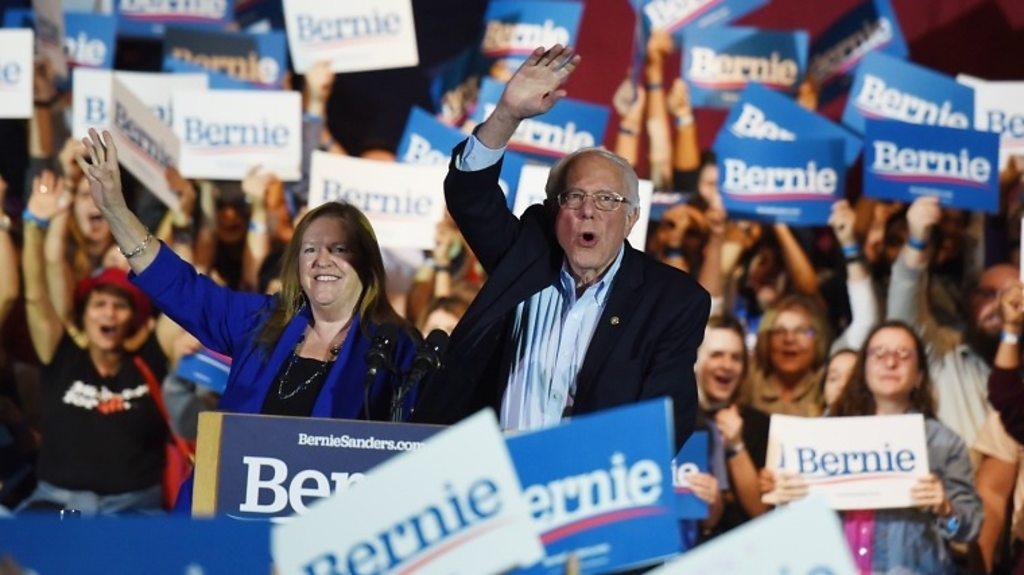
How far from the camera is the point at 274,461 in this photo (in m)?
2.69

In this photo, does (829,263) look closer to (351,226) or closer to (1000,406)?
(1000,406)

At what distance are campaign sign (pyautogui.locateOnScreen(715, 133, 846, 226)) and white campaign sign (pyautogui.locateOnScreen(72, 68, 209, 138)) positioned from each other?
7.78 ft

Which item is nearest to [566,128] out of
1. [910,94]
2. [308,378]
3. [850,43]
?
[910,94]

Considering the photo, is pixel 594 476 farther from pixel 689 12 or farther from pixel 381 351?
pixel 689 12

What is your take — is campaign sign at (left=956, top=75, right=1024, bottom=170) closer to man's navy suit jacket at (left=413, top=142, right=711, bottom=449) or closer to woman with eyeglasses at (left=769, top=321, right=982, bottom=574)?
woman with eyeglasses at (left=769, top=321, right=982, bottom=574)

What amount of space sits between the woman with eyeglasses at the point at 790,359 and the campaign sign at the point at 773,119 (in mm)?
872

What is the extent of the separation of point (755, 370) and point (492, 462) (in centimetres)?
415

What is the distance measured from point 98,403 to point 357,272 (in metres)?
2.70

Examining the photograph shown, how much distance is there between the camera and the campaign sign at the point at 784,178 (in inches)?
250

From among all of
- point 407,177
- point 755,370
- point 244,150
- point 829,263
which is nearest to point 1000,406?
point 755,370

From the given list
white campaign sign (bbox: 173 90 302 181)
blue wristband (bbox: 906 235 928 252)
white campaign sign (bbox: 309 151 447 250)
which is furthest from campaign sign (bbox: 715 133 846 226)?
white campaign sign (bbox: 173 90 302 181)

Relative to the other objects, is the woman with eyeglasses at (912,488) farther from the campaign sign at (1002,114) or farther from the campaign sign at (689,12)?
the campaign sign at (689,12)

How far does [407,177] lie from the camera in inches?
244

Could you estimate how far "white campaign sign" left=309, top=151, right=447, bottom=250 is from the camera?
6180 mm
